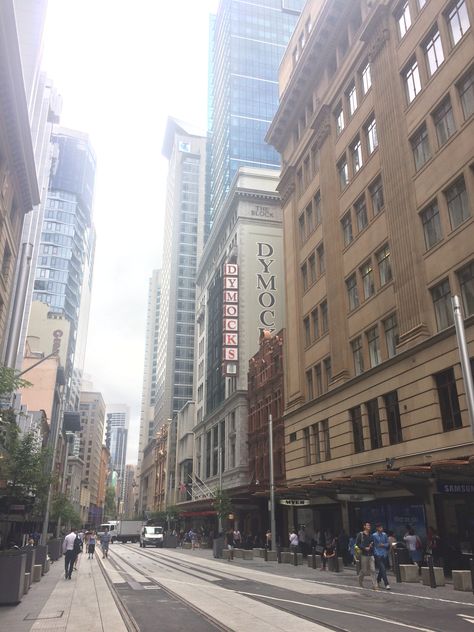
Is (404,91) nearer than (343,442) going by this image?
Yes

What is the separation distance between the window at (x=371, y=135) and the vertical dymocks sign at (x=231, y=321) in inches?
1440

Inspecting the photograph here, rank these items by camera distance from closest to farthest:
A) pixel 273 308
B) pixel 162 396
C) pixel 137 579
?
pixel 137 579 → pixel 273 308 → pixel 162 396

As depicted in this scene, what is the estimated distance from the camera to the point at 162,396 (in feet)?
487

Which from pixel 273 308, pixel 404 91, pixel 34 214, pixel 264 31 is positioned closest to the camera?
pixel 404 91

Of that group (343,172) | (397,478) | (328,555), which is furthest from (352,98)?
(328,555)

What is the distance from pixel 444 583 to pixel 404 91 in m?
23.1

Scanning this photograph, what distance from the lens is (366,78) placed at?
33.9 metres

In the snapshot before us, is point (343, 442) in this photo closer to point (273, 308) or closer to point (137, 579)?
point (137, 579)

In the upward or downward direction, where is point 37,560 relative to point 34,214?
downward

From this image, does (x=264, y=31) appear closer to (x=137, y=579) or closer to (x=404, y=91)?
(x=404, y=91)

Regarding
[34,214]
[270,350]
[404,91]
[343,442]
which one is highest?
[34,214]

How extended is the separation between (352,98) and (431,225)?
14136 mm

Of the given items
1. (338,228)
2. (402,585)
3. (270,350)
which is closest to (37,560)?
(402,585)

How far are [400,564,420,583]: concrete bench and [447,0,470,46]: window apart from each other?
21.8 metres
